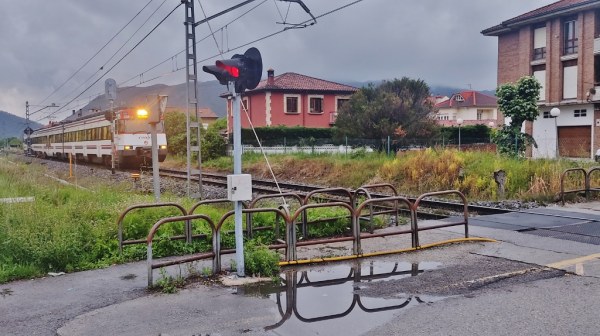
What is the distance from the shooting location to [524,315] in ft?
17.3

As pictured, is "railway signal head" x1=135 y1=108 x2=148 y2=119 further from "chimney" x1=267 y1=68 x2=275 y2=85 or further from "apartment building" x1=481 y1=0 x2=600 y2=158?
"chimney" x1=267 y1=68 x2=275 y2=85

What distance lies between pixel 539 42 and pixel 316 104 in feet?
62.0

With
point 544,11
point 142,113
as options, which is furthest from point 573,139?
point 142,113

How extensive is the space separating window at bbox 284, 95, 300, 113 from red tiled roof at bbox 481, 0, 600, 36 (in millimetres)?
16598

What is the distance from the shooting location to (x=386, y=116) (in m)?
32.1

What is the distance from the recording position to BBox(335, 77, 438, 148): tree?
3170cm

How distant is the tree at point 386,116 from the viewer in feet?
104

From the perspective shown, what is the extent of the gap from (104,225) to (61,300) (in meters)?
2.70

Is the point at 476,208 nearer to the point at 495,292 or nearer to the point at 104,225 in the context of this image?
the point at 495,292

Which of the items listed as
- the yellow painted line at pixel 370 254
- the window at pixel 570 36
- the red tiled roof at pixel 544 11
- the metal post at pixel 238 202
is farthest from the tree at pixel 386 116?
the metal post at pixel 238 202

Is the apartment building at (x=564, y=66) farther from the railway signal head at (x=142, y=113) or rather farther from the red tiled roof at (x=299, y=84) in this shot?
the railway signal head at (x=142, y=113)

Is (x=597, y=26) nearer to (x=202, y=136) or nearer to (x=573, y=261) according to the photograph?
(x=202, y=136)

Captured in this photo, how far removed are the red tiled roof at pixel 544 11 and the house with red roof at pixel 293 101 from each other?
13625 millimetres

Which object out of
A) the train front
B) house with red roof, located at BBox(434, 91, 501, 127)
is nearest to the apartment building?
the train front
